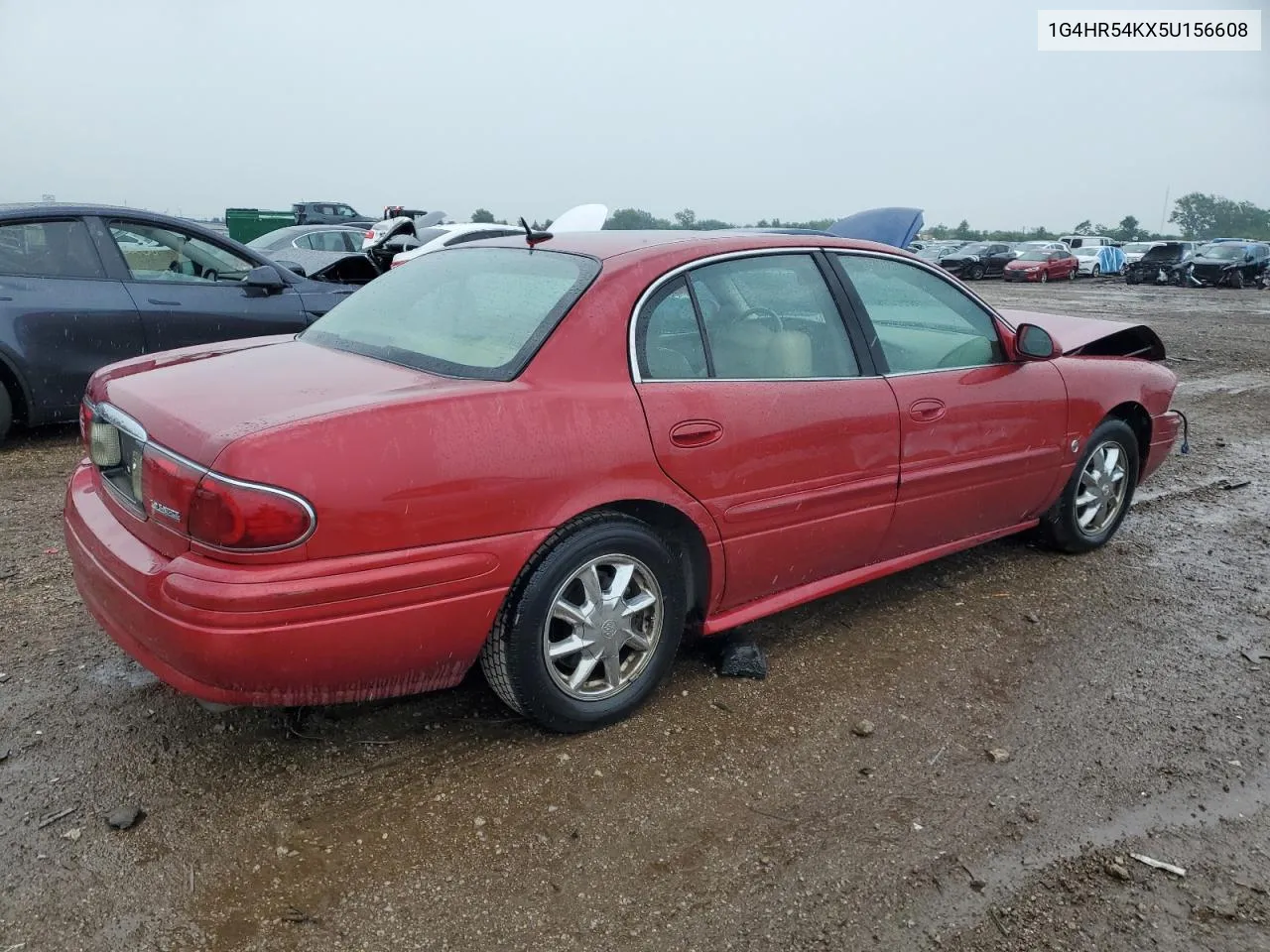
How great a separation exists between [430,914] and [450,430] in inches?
45.3

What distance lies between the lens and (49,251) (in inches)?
237

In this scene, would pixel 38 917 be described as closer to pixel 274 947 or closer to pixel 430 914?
pixel 274 947

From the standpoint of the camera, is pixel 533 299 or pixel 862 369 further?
pixel 862 369

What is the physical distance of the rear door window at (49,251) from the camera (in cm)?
592

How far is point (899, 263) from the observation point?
3.85 meters

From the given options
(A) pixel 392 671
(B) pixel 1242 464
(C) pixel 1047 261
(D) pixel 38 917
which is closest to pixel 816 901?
(A) pixel 392 671

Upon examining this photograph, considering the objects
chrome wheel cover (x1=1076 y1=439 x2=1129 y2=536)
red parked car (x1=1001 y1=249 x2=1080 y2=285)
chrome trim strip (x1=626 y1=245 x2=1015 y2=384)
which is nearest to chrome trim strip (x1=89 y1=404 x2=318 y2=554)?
chrome trim strip (x1=626 y1=245 x2=1015 y2=384)

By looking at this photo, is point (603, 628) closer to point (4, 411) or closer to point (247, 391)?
point (247, 391)

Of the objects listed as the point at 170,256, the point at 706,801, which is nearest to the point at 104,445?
the point at 706,801

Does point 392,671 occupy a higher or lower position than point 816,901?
higher

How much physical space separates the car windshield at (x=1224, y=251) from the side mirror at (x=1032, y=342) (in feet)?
102

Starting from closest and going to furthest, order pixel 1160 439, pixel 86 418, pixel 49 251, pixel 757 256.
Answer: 1. pixel 86 418
2. pixel 757 256
3. pixel 1160 439
4. pixel 49 251

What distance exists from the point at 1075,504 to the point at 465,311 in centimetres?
294

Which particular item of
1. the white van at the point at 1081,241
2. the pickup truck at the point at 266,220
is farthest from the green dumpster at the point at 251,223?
the white van at the point at 1081,241
